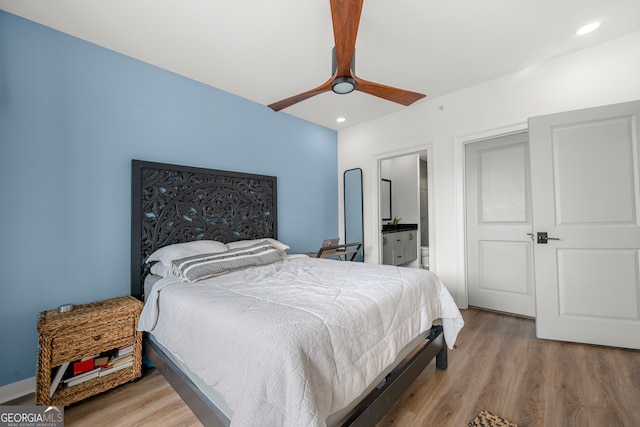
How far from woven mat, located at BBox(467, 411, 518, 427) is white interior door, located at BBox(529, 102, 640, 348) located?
1448 millimetres

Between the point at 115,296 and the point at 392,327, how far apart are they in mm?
2300

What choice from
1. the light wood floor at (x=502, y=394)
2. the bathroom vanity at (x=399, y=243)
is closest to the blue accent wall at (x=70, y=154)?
the light wood floor at (x=502, y=394)

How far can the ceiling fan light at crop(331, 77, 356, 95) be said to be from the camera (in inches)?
71.0

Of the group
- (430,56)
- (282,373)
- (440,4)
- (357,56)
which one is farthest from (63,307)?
(430,56)

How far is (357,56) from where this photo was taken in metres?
2.56

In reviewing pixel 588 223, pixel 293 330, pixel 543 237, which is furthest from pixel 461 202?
pixel 293 330

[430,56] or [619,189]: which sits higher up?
[430,56]

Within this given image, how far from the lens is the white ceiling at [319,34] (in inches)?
75.8

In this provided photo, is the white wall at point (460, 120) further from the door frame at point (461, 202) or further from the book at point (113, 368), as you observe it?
the book at point (113, 368)

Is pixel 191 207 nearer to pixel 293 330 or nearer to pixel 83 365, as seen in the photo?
pixel 83 365

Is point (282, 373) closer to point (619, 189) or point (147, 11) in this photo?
point (147, 11)

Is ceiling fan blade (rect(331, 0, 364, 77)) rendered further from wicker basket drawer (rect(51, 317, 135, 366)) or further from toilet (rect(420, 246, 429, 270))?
toilet (rect(420, 246, 429, 270))

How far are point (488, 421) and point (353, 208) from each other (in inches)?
126

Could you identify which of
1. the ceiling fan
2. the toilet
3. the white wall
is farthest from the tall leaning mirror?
the ceiling fan
